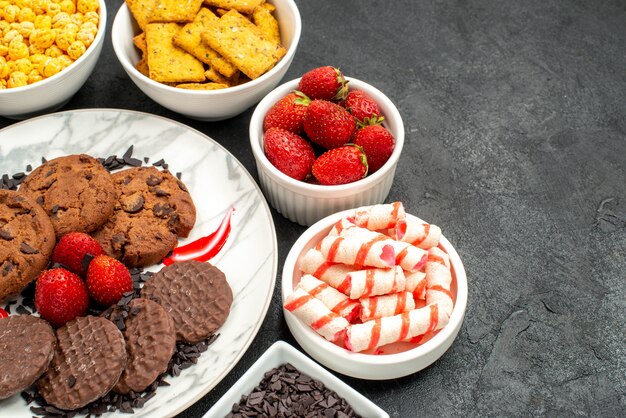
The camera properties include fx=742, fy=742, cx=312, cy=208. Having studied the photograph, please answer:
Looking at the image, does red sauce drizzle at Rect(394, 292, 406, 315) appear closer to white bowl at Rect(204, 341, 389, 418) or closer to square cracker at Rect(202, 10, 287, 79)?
white bowl at Rect(204, 341, 389, 418)

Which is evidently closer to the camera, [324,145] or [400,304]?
[400,304]

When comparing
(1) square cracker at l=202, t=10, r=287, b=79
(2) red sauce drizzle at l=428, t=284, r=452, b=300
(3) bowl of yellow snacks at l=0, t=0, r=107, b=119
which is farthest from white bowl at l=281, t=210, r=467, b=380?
(3) bowl of yellow snacks at l=0, t=0, r=107, b=119

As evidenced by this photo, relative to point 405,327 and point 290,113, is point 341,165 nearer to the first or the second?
point 290,113

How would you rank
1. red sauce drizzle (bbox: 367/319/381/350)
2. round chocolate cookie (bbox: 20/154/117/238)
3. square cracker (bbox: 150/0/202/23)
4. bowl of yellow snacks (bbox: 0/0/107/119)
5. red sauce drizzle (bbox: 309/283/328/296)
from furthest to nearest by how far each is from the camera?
1. square cracker (bbox: 150/0/202/23)
2. bowl of yellow snacks (bbox: 0/0/107/119)
3. round chocolate cookie (bbox: 20/154/117/238)
4. red sauce drizzle (bbox: 309/283/328/296)
5. red sauce drizzle (bbox: 367/319/381/350)

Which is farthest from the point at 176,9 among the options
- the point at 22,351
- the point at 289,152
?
the point at 22,351

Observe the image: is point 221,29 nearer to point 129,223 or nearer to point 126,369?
point 129,223

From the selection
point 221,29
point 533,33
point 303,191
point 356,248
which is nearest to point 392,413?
point 356,248
